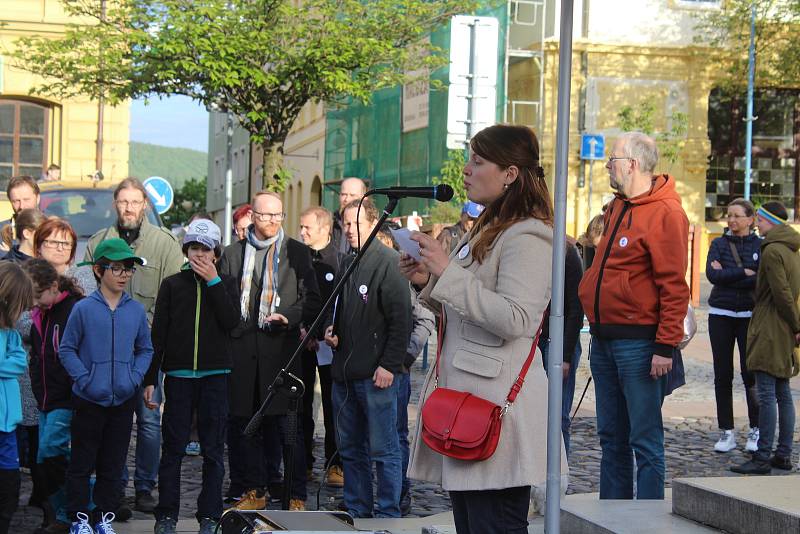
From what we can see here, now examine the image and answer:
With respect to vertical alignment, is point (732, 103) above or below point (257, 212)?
above

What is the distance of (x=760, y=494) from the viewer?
588cm

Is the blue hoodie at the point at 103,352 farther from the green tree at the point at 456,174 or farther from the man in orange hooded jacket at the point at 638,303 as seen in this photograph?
the green tree at the point at 456,174

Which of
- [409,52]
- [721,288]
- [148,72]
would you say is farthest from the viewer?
[409,52]

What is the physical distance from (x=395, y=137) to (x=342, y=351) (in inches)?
1178

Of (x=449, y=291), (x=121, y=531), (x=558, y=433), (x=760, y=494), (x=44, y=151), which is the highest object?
(x=44, y=151)

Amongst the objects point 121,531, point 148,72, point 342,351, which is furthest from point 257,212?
point 148,72

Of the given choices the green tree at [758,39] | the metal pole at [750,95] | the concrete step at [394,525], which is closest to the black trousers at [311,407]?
the concrete step at [394,525]

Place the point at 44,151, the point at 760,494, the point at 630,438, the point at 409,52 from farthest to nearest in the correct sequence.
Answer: the point at 44,151, the point at 409,52, the point at 630,438, the point at 760,494

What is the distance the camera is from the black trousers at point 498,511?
408 centimetres

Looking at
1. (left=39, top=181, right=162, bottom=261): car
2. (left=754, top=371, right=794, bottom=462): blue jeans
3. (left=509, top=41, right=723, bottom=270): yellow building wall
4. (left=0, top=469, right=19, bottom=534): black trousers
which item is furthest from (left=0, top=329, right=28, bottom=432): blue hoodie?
(left=509, top=41, right=723, bottom=270): yellow building wall

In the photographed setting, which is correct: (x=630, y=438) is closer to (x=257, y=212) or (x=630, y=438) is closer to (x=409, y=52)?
(x=257, y=212)

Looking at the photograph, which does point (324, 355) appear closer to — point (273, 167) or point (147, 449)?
point (147, 449)

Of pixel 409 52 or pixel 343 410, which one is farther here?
pixel 409 52

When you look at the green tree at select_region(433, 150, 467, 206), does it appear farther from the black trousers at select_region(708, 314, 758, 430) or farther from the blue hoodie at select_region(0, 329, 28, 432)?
the blue hoodie at select_region(0, 329, 28, 432)
